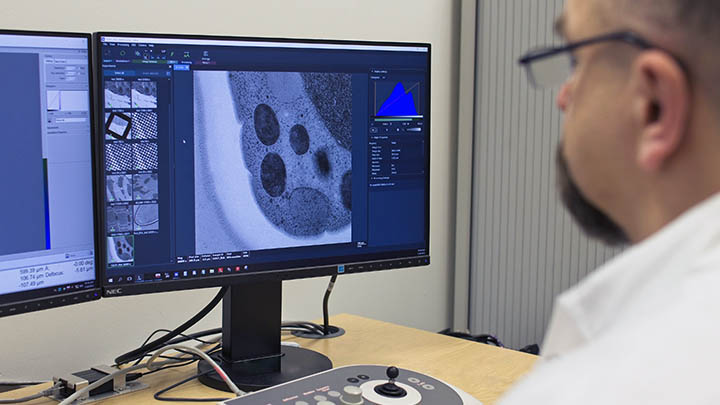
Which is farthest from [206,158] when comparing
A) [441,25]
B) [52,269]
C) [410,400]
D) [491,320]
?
[491,320]

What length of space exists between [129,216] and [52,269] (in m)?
0.13

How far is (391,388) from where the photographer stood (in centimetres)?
122

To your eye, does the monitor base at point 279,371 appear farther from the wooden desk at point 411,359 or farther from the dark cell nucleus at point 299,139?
the dark cell nucleus at point 299,139

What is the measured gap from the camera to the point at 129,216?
1.19 m

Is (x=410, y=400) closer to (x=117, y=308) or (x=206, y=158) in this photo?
(x=206, y=158)

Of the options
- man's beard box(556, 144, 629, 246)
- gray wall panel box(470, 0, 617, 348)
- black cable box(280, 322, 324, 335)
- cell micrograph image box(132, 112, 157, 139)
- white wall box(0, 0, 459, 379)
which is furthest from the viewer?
gray wall panel box(470, 0, 617, 348)

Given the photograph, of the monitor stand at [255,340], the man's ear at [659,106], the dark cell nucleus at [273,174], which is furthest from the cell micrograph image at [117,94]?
the man's ear at [659,106]

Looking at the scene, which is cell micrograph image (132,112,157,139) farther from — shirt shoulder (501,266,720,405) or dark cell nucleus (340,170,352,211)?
shirt shoulder (501,266,720,405)

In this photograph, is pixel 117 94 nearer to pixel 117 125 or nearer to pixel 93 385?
pixel 117 125

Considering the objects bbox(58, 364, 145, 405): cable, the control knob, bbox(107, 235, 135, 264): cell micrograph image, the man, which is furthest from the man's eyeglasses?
bbox(58, 364, 145, 405): cable

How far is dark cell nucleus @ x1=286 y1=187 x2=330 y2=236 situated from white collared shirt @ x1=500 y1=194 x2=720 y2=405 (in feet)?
2.46

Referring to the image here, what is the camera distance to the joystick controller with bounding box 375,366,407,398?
121 centimetres

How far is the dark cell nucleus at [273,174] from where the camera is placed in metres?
1.29

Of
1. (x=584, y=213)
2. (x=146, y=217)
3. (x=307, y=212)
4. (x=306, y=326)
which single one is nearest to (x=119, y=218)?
(x=146, y=217)
